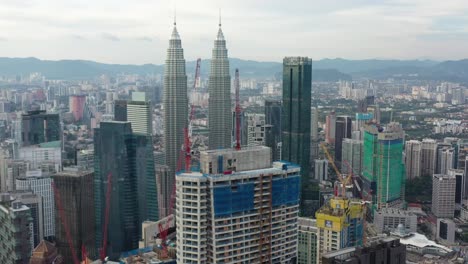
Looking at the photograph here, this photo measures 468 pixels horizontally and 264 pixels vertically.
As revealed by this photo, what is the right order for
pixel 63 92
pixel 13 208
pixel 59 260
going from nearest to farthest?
pixel 13 208, pixel 59 260, pixel 63 92

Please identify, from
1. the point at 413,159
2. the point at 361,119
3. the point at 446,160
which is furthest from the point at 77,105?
the point at 446,160

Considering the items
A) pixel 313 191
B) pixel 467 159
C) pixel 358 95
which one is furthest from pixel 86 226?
pixel 358 95

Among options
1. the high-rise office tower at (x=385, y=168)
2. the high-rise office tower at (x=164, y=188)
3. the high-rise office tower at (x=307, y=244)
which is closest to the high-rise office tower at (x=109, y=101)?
the high-rise office tower at (x=164, y=188)

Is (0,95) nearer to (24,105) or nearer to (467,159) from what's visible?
(24,105)

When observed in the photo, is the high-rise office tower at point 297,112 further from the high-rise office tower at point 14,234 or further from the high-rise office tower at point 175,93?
the high-rise office tower at point 14,234

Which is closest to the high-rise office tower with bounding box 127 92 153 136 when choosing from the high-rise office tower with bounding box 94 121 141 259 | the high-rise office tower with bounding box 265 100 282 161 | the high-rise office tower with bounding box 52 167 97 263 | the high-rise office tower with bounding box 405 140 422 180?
the high-rise office tower with bounding box 265 100 282 161

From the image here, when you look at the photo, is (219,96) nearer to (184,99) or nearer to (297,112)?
(184,99)

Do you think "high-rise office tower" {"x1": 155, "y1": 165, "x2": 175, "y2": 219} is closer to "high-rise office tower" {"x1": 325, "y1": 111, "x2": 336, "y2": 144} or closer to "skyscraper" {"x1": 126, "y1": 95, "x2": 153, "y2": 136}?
"skyscraper" {"x1": 126, "y1": 95, "x2": 153, "y2": 136}
